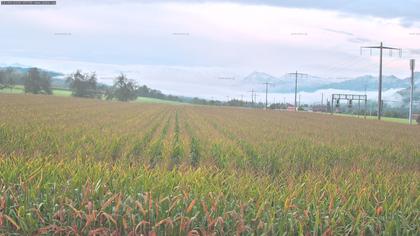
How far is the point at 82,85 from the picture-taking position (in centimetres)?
18412

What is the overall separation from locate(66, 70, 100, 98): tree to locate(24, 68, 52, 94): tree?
15.9 meters

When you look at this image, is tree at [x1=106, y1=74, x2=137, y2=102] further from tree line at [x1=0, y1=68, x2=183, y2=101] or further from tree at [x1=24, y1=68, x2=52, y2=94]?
tree at [x1=24, y1=68, x2=52, y2=94]

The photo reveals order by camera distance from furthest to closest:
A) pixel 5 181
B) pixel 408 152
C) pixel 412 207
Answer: pixel 408 152
pixel 5 181
pixel 412 207

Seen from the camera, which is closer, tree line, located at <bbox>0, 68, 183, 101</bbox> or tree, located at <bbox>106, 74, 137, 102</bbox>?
tree line, located at <bbox>0, 68, 183, 101</bbox>

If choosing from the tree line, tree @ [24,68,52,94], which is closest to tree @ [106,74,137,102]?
the tree line

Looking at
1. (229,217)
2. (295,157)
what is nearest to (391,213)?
(229,217)

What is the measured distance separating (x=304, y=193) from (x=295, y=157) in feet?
24.0

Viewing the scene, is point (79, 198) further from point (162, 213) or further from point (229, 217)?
point (229, 217)

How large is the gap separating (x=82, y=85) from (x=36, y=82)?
A: 24.2 meters

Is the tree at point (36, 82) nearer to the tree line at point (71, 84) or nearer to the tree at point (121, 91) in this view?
the tree line at point (71, 84)

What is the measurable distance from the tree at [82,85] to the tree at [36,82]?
1593 centimetres

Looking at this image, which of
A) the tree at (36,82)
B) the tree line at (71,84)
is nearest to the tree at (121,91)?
the tree line at (71,84)

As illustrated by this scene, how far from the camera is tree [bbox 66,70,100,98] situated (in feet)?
599

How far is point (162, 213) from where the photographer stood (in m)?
5.25
